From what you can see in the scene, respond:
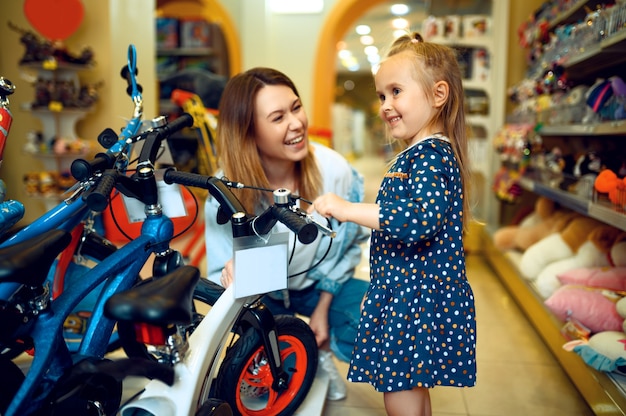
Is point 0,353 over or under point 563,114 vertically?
under

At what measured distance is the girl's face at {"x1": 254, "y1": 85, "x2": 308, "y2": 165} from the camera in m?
1.59

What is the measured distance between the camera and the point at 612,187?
194 cm

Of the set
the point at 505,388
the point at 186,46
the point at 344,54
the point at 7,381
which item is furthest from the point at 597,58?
the point at 344,54

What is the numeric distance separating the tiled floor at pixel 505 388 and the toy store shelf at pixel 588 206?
2.09ft

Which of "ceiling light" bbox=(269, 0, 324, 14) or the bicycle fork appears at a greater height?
"ceiling light" bbox=(269, 0, 324, 14)

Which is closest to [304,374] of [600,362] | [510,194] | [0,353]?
[0,353]

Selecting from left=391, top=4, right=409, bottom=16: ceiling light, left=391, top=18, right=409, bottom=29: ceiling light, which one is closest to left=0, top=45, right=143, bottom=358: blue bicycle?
left=391, top=4, right=409, bottom=16: ceiling light

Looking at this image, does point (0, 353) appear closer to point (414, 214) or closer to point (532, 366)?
point (414, 214)

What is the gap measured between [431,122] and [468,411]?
1058mm

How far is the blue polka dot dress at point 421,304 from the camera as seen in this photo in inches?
49.6

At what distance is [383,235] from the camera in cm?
135

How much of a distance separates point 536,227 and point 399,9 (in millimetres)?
6785

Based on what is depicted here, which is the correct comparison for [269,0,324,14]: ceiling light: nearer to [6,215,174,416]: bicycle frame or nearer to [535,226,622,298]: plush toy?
[535,226,622,298]: plush toy

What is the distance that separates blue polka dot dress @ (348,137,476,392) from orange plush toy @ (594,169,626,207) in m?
0.90
